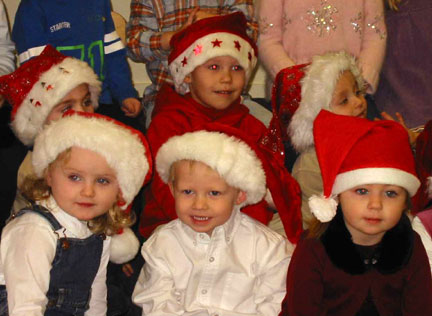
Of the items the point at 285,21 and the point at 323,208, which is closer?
the point at 323,208

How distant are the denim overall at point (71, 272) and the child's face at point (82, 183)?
8 cm

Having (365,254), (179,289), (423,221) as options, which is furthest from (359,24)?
(179,289)

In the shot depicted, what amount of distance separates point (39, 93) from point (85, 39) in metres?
0.59

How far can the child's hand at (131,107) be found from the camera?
283cm

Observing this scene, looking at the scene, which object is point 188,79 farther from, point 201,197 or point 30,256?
point 30,256

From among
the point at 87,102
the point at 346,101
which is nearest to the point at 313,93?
the point at 346,101

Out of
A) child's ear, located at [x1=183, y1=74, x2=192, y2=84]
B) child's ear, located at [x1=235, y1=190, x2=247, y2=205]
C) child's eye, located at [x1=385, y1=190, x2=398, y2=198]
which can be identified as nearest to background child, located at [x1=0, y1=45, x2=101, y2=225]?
child's ear, located at [x1=183, y1=74, x2=192, y2=84]

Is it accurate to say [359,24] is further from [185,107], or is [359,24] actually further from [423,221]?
[423,221]

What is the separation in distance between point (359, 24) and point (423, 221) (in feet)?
3.84

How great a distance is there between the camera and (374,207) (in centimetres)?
176

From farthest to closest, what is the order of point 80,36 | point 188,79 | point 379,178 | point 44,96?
1. point 80,36
2. point 188,79
3. point 44,96
4. point 379,178

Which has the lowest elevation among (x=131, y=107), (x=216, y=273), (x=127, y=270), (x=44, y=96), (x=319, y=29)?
(x=127, y=270)

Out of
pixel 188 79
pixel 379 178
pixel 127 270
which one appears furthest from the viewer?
pixel 188 79

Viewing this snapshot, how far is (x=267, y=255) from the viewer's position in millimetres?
1962
